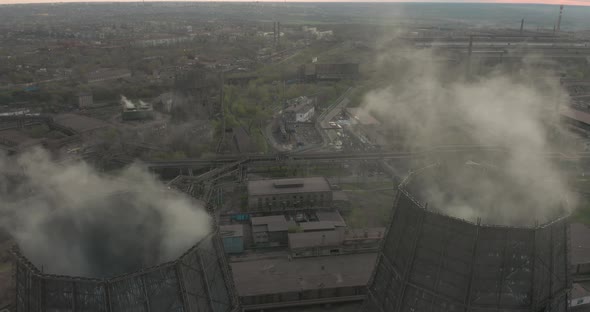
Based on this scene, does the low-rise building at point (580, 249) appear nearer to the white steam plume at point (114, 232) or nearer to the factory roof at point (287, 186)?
the factory roof at point (287, 186)

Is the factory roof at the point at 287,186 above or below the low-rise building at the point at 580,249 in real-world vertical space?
above

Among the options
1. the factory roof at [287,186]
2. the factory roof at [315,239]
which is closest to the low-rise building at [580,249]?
the factory roof at [315,239]

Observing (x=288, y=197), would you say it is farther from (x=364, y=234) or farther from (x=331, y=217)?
(x=364, y=234)

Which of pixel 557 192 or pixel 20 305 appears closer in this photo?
pixel 20 305

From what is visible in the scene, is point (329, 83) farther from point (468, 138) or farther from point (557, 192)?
point (557, 192)

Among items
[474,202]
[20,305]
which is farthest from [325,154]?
[20,305]

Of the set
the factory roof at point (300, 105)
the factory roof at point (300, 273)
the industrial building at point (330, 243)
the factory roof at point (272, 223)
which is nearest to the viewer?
the factory roof at point (300, 273)
